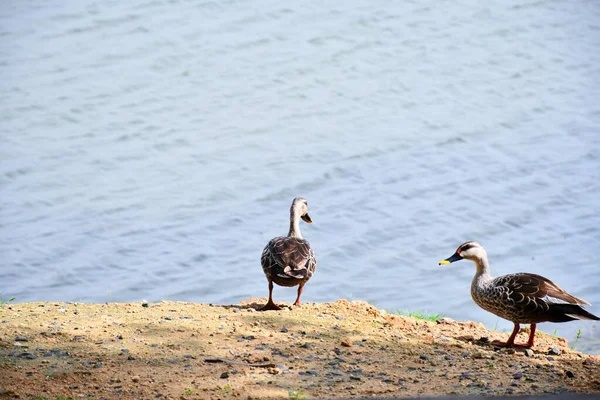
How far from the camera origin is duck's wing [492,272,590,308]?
7715 mm

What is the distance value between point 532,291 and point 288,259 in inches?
84.1

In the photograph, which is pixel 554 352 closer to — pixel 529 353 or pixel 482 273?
pixel 529 353

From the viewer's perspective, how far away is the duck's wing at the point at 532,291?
304 inches

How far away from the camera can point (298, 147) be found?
15055 millimetres

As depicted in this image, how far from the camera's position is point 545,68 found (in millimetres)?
19031

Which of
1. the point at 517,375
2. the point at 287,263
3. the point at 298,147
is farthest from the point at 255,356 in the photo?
the point at 298,147

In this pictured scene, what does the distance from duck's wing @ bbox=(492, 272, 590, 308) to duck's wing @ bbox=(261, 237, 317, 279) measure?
172cm

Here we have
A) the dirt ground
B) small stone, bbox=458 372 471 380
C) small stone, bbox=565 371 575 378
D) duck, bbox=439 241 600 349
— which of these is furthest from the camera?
duck, bbox=439 241 600 349

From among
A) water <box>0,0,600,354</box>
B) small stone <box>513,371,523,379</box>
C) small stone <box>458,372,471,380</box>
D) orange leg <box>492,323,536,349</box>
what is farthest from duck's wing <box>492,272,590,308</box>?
water <box>0,0,600,354</box>

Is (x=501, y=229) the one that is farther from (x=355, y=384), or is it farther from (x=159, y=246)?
(x=355, y=384)

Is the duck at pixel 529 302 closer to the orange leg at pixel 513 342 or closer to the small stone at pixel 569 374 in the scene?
the orange leg at pixel 513 342

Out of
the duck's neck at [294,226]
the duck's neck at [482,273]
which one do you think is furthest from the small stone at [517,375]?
the duck's neck at [294,226]

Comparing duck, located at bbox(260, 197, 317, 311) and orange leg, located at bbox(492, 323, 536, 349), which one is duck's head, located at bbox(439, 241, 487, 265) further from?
duck, located at bbox(260, 197, 317, 311)

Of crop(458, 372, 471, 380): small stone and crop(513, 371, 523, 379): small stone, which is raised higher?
crop(458, 372, 471, 380): small stone
